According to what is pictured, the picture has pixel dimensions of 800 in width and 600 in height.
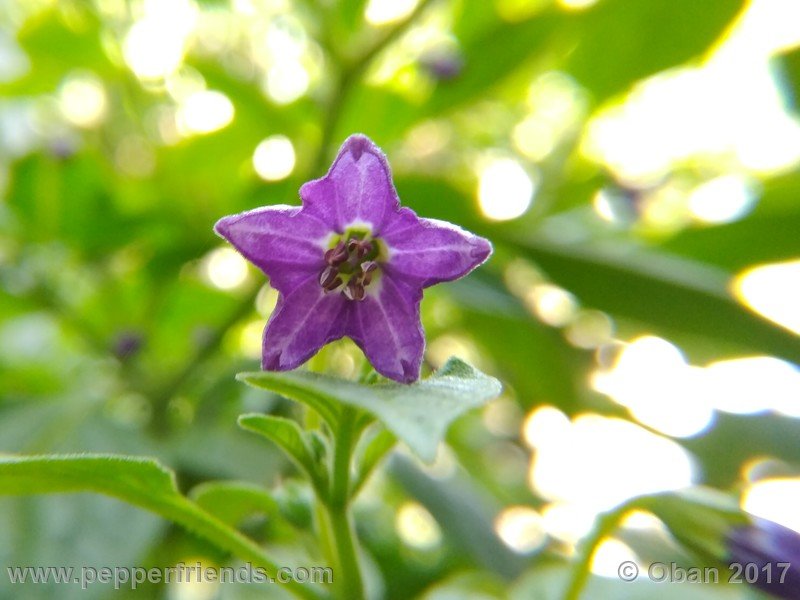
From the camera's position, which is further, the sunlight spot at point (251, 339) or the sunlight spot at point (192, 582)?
the sunlight spot at point (251, 339)

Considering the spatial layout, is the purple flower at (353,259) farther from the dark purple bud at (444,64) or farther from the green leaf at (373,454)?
the dark purple bud at (444,64)

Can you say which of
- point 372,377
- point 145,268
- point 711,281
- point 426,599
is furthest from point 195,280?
point 372,377

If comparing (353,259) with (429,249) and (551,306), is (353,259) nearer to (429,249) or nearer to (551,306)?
(429,249)

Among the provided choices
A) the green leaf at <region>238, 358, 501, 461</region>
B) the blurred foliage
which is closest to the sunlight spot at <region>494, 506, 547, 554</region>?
the blurred foliage

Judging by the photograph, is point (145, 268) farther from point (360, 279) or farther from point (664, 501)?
point (664, 501)

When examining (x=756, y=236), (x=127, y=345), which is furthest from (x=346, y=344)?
(x=756, y=236)

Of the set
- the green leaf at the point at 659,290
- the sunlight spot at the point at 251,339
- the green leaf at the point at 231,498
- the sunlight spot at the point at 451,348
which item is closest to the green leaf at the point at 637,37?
the green leaf at the point at 659,290

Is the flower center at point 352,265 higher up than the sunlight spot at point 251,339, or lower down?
lower down
